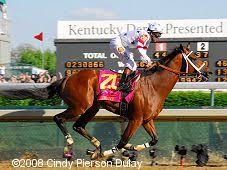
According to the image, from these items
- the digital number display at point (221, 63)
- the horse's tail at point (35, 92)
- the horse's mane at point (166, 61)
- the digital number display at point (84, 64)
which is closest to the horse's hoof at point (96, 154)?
the horse's tail at point (35, 92)

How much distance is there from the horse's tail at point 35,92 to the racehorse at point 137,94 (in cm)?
17

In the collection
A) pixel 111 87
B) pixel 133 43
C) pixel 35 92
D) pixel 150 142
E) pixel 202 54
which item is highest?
pixel 133 43

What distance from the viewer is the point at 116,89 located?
721 cm

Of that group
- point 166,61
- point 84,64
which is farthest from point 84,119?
point 84,64

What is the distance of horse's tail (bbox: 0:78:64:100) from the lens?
763 centimetres

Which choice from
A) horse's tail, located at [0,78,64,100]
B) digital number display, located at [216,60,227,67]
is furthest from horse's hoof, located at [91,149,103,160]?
digital number display, located at [216,60,227,67]

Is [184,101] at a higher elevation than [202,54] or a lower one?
lower

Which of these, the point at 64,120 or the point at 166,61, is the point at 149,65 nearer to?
the point at 166,61

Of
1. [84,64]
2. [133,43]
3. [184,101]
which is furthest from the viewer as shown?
[84,64]

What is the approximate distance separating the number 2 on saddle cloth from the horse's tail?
0.63 m

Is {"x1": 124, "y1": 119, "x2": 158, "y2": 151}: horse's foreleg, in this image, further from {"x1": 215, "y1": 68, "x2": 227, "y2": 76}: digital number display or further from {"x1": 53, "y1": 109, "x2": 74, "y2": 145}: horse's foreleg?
{"x1": 215, "y1": 68, "x2": 227, "y2": 76}: digital number display

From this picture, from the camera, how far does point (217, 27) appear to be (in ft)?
41.3

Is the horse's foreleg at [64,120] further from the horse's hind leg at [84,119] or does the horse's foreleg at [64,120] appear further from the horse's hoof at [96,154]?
the horse's hoof at [96,154]

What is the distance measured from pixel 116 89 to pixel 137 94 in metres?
0.27
